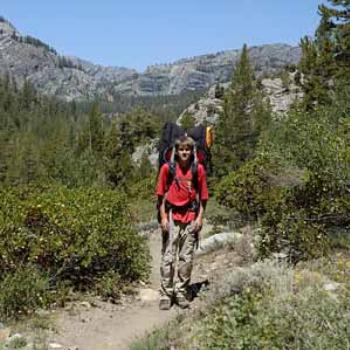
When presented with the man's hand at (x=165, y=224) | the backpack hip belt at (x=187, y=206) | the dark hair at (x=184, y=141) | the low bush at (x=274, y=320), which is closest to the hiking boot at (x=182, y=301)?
the man's hand at (x=165, y=224)

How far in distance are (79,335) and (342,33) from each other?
66.2ft

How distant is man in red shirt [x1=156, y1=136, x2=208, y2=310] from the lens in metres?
6.29

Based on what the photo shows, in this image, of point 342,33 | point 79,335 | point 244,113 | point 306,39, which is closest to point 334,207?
point 79,335

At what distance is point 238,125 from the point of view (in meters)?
37.8

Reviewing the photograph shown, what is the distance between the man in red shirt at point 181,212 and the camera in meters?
6.29

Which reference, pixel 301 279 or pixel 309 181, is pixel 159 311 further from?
pixel 309 181

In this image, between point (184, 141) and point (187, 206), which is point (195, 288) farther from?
point (184, 141)

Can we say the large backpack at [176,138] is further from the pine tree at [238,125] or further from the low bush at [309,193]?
the pine tree at [238,125]

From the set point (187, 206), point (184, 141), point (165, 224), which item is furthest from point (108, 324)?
point (184, 141)

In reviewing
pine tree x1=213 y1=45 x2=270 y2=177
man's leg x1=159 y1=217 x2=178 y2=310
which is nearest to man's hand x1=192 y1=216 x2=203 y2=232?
man's leg x1=159 y1=217 x2=178 y2=310

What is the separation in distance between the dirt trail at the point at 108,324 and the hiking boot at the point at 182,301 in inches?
3.0

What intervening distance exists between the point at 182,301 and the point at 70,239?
1548 millimetres

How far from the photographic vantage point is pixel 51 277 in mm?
6691

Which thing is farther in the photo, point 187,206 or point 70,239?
point 70,239
